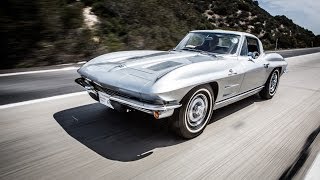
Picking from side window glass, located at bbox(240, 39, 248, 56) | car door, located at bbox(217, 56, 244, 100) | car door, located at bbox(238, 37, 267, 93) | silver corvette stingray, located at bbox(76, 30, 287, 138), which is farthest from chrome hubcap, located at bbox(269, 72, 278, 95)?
A: car door, located at bbox(217, 56, 244, 100)

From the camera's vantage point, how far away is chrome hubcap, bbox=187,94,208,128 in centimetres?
393

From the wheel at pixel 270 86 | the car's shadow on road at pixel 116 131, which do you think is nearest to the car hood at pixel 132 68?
the car's shadow on road at pixel 116 131

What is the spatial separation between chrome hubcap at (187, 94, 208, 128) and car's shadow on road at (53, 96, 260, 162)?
302 millimetres

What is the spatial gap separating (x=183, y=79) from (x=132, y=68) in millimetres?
750

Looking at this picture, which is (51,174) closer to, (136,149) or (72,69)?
(136,149)

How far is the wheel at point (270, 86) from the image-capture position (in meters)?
6.34

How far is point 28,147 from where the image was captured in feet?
11.2

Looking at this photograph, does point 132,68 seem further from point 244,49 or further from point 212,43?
point 244,49

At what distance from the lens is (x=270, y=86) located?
6.47m

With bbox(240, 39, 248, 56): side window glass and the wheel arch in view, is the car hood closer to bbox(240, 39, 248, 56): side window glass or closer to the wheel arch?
the wheel arch

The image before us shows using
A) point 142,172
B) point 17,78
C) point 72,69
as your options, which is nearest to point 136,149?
point 142,172

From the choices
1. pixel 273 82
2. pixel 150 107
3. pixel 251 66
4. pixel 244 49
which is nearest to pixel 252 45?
pixel 244 49

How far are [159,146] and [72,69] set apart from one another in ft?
18.4

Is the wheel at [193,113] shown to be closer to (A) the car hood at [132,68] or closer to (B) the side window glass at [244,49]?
(A) the car hood at [132,68]
